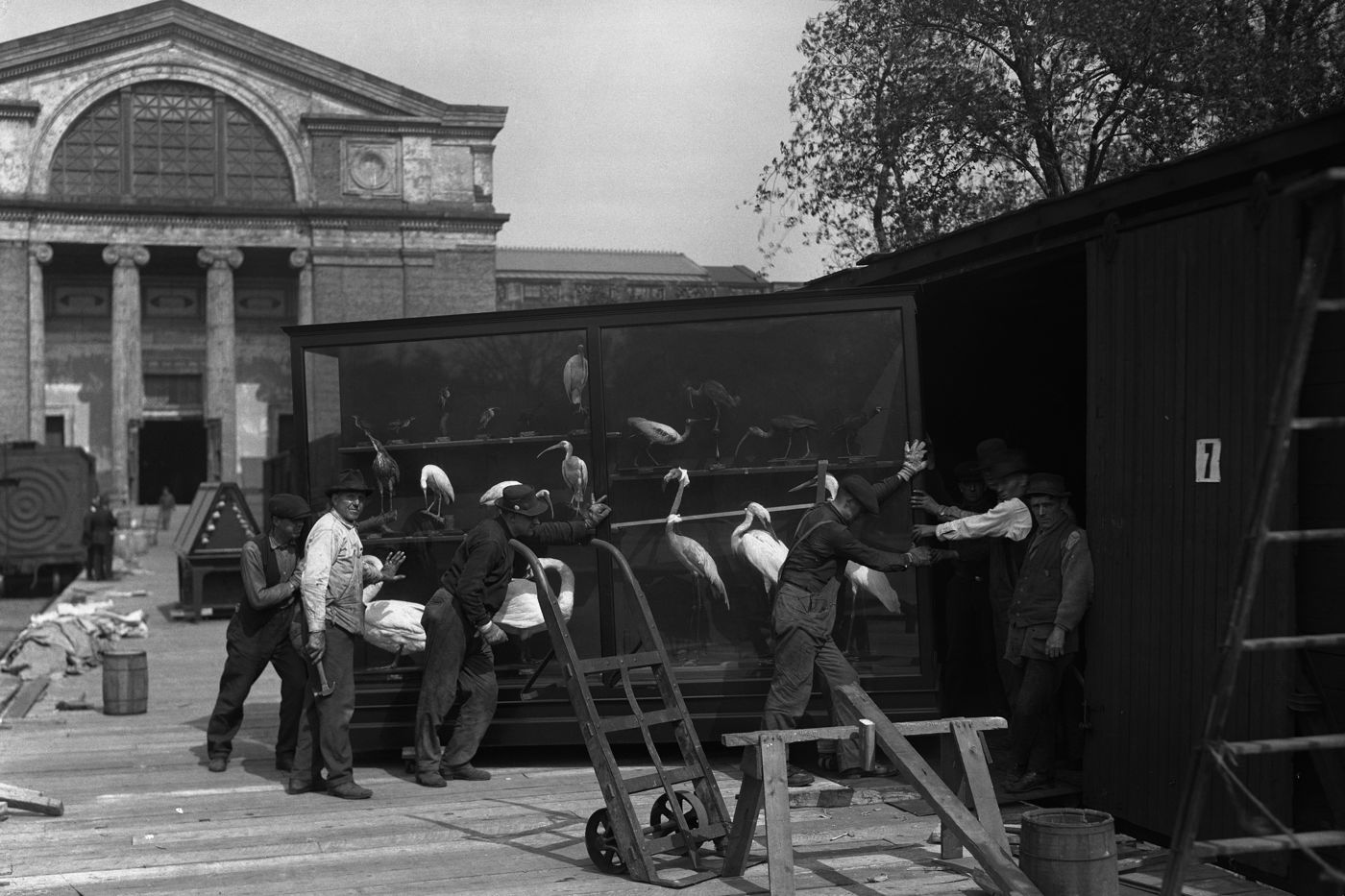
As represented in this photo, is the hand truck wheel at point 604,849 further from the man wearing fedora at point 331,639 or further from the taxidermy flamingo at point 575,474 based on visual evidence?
the taxidermy flamingo at point 575,474

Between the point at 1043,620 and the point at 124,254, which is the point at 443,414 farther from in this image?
the point at 124,254

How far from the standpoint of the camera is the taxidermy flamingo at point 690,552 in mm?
10469

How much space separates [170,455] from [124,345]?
5.14 m

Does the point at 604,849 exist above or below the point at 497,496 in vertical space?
below

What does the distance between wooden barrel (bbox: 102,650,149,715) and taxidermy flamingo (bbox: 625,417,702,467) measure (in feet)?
19.0

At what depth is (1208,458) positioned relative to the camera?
23.9 ft

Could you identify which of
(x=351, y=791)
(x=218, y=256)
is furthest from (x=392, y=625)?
(x=218, y=256)

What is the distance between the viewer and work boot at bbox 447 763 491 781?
9773 millimetres

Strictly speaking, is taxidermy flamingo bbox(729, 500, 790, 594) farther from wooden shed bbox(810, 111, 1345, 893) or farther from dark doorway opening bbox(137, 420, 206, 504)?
dark doorway opening bbox(137, 420, 206, 504)

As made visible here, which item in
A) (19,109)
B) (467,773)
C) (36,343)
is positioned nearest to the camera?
Answer: (467,773)

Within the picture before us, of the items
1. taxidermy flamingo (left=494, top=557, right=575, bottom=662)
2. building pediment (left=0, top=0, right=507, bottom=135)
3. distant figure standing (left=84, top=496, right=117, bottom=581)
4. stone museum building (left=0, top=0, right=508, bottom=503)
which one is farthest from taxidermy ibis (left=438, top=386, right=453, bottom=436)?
building pediment (left=0, top=0, right=507, bottom=135)

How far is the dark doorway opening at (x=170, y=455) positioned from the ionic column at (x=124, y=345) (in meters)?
2.58

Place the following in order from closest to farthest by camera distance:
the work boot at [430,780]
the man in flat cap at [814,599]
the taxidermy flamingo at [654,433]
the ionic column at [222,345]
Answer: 1. the man in flat cap at [814,599]
2. the work boot at [430,780]
3. the taxidermy flamingo at [654,433]
4. the ionic column at [222,345]

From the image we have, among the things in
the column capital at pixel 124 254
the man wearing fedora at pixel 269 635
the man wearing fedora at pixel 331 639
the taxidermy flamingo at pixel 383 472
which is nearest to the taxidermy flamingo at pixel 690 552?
the taxidermy flamingo at pixel 383 472
